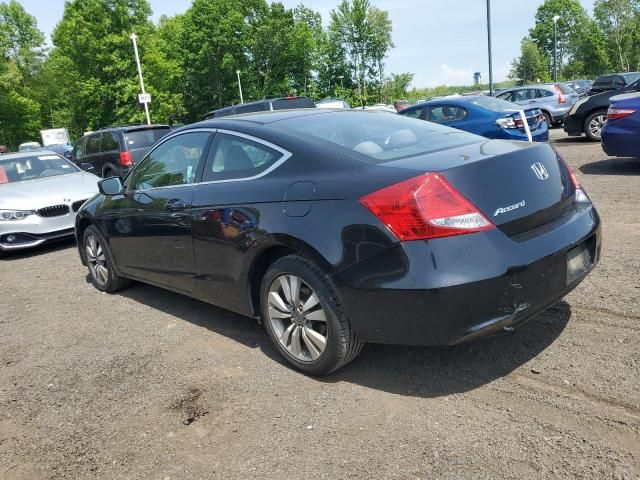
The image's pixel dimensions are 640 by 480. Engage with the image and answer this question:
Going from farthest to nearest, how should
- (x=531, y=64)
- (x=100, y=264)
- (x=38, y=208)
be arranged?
1. (x=531, y=64)
2. (x=38, y=208)
3. (x=100, y=264)

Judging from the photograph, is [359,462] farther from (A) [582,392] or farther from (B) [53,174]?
(B) [53,174]

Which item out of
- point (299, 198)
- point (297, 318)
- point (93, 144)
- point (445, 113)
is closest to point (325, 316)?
point (297, 318)

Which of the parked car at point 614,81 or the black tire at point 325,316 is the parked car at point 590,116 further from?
the parked car at point 614,81

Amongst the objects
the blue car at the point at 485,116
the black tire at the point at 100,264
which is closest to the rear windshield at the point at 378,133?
the black tire at the point at 100,264

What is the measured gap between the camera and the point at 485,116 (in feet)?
36.8

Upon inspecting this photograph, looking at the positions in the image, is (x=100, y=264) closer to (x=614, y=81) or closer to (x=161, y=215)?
(x=161, y=215)

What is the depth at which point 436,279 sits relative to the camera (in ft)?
8.82

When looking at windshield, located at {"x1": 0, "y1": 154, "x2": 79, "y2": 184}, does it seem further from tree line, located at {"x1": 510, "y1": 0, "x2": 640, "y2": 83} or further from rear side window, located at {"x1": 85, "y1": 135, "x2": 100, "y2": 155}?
tree line, located at {"x1": 510, "y1": 0, "x2": 640, "y2": 83}

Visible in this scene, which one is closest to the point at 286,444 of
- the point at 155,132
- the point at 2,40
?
the point at 155,132

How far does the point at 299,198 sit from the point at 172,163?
1694 mm

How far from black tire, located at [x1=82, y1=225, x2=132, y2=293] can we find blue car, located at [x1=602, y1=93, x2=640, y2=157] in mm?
7217

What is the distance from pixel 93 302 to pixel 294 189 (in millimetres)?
3142

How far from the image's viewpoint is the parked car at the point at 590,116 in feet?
39.9

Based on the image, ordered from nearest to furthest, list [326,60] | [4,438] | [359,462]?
[359,462]
[4,438]
[326,60]
